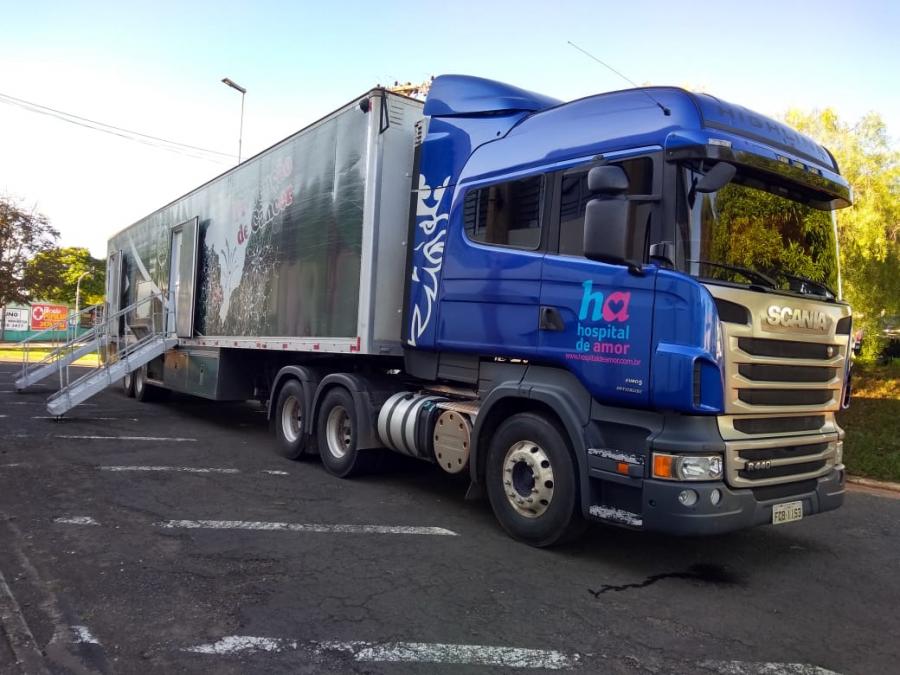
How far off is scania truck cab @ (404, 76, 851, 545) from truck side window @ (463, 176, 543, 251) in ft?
0.05

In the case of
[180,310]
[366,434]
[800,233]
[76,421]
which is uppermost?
[800,233]

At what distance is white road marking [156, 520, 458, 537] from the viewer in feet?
17.3

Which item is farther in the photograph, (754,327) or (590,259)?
(590,259)

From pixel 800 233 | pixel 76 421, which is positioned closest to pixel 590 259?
pixel 800 233

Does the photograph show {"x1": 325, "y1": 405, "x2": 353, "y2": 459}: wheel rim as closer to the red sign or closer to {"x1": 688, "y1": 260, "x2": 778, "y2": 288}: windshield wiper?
{"x1": 688, "y1": 260, "x2": 778, "y2": 288}: windshield wiper

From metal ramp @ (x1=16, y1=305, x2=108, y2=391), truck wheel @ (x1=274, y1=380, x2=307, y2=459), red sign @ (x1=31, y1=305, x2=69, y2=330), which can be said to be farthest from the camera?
red sign @ (x1=31, y1=305, x2=69, y2=330)

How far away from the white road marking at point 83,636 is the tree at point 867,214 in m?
14.4

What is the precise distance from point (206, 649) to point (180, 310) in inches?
360

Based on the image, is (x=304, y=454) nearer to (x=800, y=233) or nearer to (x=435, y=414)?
(x=435, y=414)

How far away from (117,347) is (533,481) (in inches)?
484

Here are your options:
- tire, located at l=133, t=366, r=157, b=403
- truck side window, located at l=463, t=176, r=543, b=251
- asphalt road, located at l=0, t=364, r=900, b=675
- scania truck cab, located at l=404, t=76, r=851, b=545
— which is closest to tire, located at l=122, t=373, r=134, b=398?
tire, located at l=133, t=366, r=157, b=403

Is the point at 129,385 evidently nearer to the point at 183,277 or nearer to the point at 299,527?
the point at 183,277

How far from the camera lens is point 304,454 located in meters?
8.18

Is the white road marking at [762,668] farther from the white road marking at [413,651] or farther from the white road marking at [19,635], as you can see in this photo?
the white road marking at [19,635]
